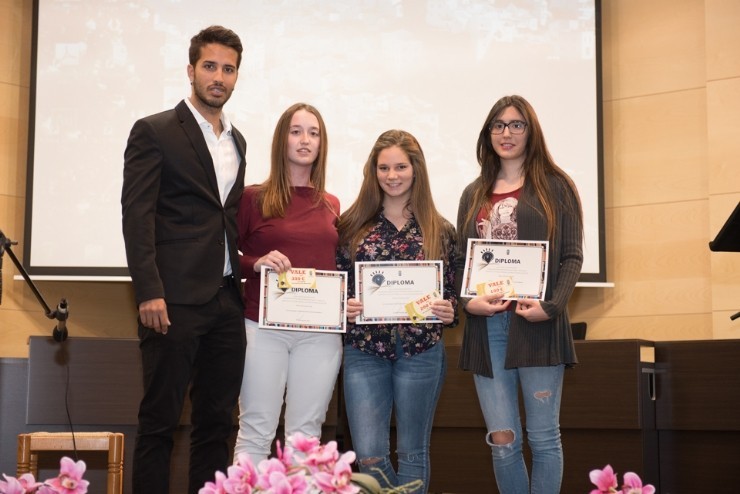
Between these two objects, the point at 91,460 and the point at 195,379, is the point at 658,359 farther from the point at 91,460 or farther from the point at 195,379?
the point at 91,460

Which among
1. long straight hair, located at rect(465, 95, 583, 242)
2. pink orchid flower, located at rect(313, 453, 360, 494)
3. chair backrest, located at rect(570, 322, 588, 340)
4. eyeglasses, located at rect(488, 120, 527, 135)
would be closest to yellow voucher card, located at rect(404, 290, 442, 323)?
long straight hair, located at rect(465, 95, 583, 242)

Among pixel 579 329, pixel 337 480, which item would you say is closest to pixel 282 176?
pixel 337 480

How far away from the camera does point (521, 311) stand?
2.64 meters

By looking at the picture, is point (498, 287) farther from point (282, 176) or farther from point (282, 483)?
point (282, 483)

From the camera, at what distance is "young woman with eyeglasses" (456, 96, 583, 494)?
8.64 ft

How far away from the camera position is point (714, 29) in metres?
4.75

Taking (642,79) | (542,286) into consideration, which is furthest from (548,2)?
(542,286)

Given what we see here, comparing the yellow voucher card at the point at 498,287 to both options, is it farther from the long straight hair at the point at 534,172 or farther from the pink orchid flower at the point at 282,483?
the pink orchid flower at the point at 282,483

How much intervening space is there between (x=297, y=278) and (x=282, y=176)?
0.36 m

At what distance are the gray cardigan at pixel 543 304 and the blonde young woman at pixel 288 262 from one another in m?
0.43

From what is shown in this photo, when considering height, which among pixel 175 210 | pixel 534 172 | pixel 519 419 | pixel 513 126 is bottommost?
pixel 519 419

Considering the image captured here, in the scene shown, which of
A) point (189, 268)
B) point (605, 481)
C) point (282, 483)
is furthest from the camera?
point (189, 268)

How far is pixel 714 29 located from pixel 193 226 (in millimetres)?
3315

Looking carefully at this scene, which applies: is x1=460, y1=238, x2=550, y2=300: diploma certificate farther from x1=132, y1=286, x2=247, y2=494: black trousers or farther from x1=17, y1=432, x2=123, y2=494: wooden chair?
x1=17, y1=432, x2=123, y2=494: wooden chair
